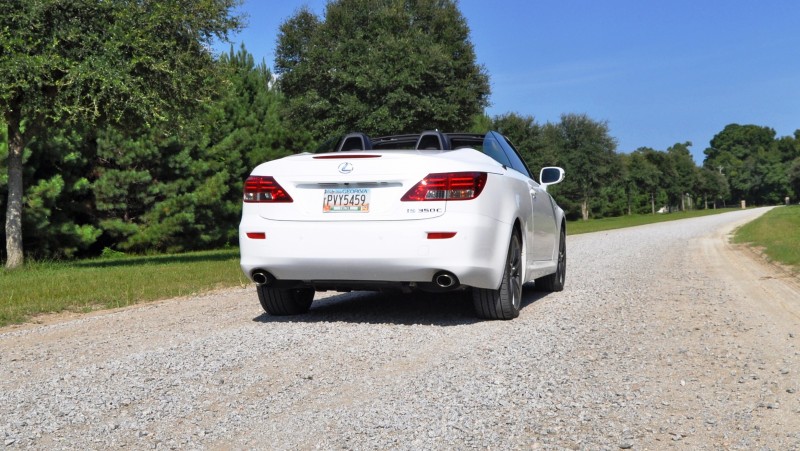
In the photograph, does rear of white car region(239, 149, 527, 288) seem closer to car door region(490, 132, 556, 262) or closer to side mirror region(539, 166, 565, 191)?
car door region(490, 132, 556, 262)

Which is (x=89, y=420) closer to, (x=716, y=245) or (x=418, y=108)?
(x=716, y=245)

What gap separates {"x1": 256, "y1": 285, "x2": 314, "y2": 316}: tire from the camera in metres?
7.04

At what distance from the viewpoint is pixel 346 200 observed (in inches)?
244

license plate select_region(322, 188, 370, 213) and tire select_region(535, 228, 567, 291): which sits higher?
license plate select_region(322, 188, 370, 213)

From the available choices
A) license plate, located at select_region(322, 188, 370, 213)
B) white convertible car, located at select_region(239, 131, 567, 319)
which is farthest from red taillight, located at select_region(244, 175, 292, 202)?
license plate, located at select_region(322, 188, 370, 213)

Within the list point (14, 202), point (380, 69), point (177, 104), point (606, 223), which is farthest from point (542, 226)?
point (606, 223)

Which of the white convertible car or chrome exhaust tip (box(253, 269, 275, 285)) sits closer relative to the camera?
the white convertible car

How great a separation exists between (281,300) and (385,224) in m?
1.53

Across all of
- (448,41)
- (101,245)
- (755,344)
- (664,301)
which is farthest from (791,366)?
(448,41)

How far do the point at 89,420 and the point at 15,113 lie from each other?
51.0 feet

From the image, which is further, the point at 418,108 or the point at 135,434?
the point at 418,108

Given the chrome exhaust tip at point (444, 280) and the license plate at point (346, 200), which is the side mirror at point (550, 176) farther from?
the license plate at point (346, 200)

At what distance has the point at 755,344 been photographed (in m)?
5.68

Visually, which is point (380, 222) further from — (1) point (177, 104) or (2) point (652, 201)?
(2) point (652, 201)
